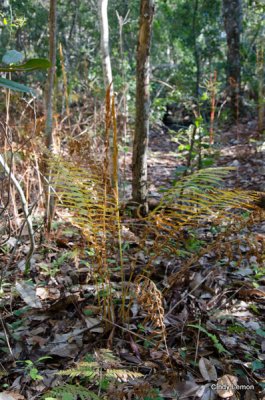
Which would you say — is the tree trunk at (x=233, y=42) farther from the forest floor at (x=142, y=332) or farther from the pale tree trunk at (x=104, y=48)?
the forest floor at (x=142, y=332)

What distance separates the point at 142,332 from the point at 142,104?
162 centimetres

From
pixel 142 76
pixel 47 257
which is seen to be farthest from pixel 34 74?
pixel 47 257

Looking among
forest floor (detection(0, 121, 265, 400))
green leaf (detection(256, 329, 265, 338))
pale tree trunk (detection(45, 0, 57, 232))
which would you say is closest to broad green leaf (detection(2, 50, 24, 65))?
forest floor (detection(0, 121, 265, 400))

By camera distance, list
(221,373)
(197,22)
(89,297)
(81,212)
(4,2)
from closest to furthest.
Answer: (221,373) → (81,212) → (89,297) → (4,2) → (197,22)

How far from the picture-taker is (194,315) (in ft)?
6.75

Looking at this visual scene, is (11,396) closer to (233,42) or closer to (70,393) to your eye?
(70,393)

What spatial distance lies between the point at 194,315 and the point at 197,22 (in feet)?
27.7

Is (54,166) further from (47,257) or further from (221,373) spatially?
(221,373)

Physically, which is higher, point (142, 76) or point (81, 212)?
point (142, 76)

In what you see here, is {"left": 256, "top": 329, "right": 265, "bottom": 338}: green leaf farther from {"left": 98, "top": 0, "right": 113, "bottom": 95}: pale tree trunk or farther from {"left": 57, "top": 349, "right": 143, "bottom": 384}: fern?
{"left": 98, "top": 0, "right": 113, "bottom": 95}: pale tree trunk

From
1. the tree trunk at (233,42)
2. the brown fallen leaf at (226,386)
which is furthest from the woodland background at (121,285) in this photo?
the tree trunk at (233,42)

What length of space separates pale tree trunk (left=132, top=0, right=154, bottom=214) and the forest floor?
1.98 feet

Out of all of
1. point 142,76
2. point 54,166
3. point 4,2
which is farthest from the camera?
point 4,2

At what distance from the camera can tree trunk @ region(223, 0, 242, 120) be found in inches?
317
